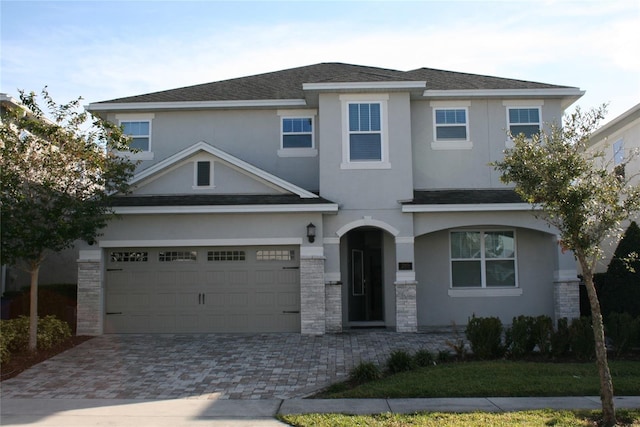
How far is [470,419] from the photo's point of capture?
7754 millimetres

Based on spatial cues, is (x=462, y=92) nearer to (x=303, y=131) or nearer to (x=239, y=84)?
(x=303, y=131)

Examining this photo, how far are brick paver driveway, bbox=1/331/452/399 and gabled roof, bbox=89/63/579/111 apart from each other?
679 centimetres

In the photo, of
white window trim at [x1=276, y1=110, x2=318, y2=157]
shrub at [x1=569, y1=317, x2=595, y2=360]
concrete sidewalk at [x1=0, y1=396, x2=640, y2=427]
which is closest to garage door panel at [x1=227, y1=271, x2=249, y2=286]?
white window trim at [x1=276, y1=110, x2=318, y2=157]

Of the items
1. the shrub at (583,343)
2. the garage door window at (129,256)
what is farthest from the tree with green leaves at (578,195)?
the garage door window at (129,256)

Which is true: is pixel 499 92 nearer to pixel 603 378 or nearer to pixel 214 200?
pixel 214 200

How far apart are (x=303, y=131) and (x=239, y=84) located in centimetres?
318

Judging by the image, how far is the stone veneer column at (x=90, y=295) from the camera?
590 inches

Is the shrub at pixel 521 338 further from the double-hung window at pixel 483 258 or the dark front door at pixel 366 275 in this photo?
the dark front door at pixel 366 275

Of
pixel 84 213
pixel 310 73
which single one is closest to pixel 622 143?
pixel 310 73

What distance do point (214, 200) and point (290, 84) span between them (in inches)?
222

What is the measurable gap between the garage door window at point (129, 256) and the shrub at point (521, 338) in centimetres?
931

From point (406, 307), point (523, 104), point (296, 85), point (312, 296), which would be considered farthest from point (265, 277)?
point (523, 104)

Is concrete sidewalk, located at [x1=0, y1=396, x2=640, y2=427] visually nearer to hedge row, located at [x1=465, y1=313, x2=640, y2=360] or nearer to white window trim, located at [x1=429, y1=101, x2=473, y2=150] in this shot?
hedge row, located at [x1=465, y1=313, x2=640, y2=360]

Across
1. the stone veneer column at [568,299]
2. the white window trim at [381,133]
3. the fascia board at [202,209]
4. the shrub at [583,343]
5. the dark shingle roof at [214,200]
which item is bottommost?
the shrub at [583,343]
